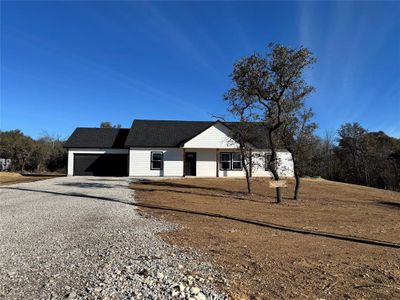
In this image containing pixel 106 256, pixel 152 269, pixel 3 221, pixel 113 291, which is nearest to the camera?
pixel 113 291

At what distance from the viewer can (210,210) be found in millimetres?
12398

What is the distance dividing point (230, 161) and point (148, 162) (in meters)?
7.53

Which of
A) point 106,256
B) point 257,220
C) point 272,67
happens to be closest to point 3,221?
point 106,256

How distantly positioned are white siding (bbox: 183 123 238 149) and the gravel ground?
1965 centimetres

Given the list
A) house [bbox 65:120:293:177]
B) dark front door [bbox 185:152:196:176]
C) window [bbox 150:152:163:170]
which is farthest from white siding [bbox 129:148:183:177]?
dark front door [bbox 185:152:196:176]

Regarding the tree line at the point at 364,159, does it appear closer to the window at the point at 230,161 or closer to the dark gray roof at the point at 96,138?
the window at the point at 230,161

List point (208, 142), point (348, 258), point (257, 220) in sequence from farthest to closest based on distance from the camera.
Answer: point (208, 142) → point (257, 220) → point (348, 258)

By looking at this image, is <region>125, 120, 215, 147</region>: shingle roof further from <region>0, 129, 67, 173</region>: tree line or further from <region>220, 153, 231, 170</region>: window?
<region>0, 129, 67, 173</region>: tree line

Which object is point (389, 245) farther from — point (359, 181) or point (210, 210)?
point (359, 181)

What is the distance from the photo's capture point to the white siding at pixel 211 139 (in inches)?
1164

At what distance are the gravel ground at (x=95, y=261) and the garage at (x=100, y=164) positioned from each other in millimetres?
21483

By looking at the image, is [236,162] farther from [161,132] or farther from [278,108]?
[278,108]

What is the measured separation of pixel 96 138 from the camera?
32.8 metres

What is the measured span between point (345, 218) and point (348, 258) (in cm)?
618
